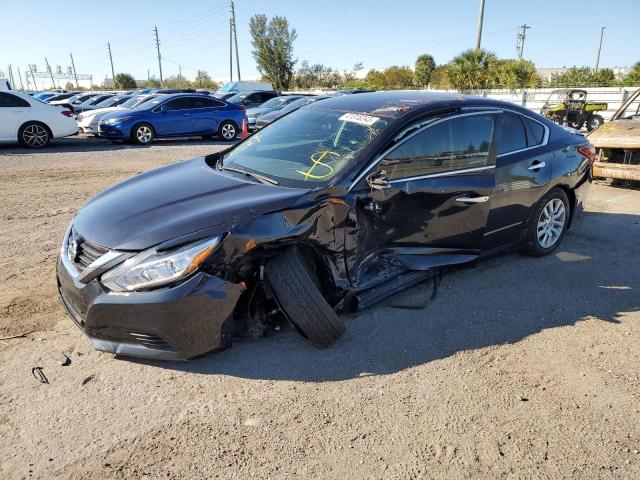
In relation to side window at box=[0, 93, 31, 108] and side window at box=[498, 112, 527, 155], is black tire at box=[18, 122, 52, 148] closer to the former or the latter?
side window at box=[0, 93, 31, 108]

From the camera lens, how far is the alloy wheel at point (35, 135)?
12992 mm

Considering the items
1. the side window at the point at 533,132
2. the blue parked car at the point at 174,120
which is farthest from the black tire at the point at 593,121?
the side window at the point at 533,132

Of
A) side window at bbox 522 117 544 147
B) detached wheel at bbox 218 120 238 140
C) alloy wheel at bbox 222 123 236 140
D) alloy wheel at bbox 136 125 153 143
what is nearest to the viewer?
side window at bbox 522 117 544 147

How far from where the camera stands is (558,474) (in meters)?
2.27

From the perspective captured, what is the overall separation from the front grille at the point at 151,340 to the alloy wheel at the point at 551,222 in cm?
366

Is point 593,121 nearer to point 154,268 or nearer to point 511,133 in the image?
point 511,133

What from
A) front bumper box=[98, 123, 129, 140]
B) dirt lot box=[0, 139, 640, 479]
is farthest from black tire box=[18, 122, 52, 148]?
dirt lot box=[0, 139, 640, 479]

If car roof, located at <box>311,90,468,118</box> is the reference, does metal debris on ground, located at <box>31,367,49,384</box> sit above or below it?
below

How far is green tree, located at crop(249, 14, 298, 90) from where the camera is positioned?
53356 mm

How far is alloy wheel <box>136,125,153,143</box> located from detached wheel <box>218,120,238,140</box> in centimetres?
223

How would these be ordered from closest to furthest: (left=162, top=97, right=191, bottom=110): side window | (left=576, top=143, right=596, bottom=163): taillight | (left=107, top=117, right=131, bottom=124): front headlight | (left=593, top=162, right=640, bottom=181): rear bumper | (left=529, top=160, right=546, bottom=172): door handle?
1. (left=529, top=160, right=546, bottom=172): door handle
2. (left=576, top=143, right=596, bottom=163): taillight
3. (left=593, top=162, right=640, bottom=181): rear bumper
4. (left=107, top=117, right=131, bottom=124): front headlight
5. (left=162, top=97, right=191, bottom=110): side window

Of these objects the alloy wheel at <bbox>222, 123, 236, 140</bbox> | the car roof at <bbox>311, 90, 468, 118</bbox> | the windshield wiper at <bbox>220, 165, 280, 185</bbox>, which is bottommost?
the alloy wheel at <bbox>222, 123, 236, 140</bbox>

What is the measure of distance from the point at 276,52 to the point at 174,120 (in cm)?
4192

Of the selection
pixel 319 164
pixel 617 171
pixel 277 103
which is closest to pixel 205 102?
pixel 277 103
